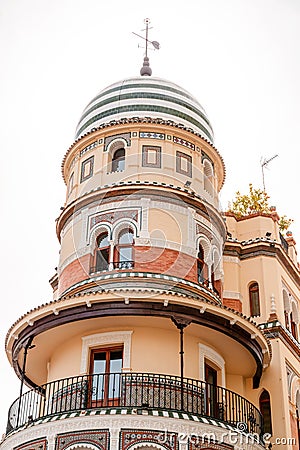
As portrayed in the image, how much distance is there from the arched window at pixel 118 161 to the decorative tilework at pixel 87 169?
2.82ft

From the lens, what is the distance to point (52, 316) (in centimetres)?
2336

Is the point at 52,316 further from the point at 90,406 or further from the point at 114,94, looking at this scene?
the point at 114,94

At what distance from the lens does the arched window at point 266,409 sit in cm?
2636

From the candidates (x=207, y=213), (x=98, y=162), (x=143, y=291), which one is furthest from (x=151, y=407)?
(x=98, y=162)

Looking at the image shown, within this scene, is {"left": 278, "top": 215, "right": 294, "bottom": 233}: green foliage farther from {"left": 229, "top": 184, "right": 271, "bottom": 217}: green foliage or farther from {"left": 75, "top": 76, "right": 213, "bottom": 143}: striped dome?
{"left": 75, "top": 76, "right": 213, "bottom": 143}: striped dome

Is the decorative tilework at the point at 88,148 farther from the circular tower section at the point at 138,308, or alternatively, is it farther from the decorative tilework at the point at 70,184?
the decorative tilework at the point at 70,184

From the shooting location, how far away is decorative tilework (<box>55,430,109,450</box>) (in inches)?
808

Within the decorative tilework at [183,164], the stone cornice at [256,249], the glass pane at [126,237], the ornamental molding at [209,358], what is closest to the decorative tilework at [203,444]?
the ornamental molding at [209,358]

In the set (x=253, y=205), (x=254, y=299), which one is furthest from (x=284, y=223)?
(x=254, y=299)

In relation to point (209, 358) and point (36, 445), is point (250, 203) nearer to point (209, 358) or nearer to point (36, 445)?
point (209, 358)

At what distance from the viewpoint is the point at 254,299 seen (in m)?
30.0

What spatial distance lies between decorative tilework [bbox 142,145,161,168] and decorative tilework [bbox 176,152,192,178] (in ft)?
2.58

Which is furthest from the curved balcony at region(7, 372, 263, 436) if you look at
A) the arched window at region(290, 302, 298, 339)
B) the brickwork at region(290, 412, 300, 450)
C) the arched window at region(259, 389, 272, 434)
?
the arched window at region(290, 302, 298, 339)
